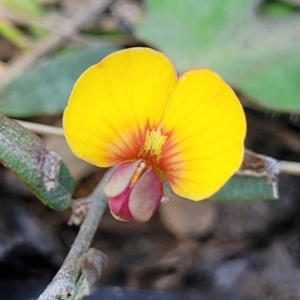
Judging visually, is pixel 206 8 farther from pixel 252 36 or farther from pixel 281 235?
pixel 281 235

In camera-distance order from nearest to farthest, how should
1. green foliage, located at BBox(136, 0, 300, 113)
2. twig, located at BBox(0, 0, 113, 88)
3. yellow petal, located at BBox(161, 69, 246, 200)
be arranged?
yellow petal, located at BBox(161, 69, 246, 200) → green foliage, located at BBox(136, 0, 300, 113) → twig, located at BBox(0, 0, 113, 88)

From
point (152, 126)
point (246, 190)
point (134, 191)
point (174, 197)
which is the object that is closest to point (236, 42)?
point (174, 197)

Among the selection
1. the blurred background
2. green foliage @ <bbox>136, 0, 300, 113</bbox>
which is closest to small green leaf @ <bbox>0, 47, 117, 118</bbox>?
the blurred background

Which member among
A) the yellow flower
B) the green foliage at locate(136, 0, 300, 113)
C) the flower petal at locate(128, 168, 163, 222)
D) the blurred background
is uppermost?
the yellow flower

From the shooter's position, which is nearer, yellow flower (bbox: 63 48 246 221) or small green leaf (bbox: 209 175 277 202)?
yellow flower (bbox: 63 48 246 221)

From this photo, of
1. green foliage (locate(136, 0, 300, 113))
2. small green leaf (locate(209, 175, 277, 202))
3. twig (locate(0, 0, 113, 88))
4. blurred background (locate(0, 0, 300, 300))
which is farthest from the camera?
twig (locate(0, 0, 113, 88))

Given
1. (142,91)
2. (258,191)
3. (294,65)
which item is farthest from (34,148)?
(294,65)

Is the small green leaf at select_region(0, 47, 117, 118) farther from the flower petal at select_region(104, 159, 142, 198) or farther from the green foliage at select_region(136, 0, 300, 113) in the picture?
the flower petal at select_region(104, 159, 142, 198)

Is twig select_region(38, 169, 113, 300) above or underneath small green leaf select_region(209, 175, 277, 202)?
underneath
